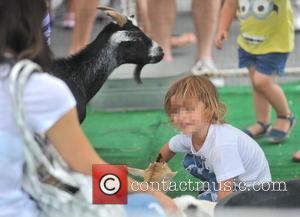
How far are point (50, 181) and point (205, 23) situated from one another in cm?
202

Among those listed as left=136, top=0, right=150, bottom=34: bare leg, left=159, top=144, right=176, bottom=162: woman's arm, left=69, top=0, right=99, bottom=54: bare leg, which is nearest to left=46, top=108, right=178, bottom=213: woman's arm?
left=159, top=144, right=176, bottom=162: woman's arm

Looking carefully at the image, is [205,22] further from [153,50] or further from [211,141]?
[211,141]

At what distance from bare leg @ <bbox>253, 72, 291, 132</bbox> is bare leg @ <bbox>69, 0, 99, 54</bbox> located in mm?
735

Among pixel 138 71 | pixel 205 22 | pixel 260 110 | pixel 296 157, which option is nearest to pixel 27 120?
pixel 138 71

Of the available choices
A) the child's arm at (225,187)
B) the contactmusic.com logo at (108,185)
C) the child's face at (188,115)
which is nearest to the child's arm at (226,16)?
the child's face at (188,115)

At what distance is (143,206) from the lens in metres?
1.50

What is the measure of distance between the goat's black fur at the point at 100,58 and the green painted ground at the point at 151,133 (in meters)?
0.38

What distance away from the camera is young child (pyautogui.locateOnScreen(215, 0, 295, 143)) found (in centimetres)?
283

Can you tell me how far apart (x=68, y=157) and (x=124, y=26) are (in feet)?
2.84

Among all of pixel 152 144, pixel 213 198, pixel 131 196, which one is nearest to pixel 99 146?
pixel 152 144

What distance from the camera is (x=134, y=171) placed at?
2.08 meters

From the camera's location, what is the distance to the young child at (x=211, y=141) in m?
1.87

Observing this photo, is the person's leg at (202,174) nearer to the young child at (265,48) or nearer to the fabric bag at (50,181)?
the fabric bag at (50,181)

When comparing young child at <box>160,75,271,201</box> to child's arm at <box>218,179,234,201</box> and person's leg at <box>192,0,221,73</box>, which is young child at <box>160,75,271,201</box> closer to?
child's arm at <box>218,179,234,201</box>
